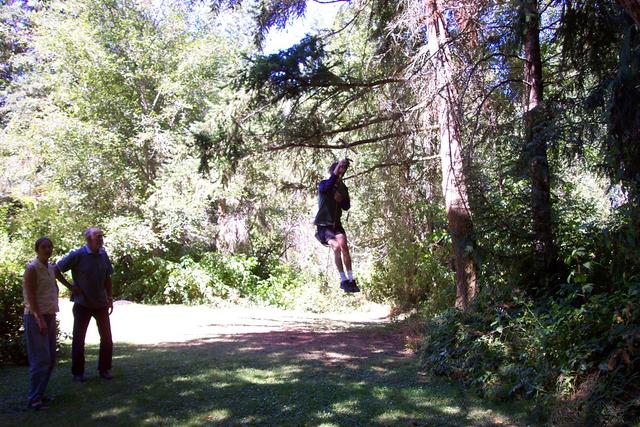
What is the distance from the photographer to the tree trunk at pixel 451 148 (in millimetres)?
8727

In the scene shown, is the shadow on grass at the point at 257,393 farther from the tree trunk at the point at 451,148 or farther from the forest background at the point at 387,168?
the tree trunk at the point at 451,148

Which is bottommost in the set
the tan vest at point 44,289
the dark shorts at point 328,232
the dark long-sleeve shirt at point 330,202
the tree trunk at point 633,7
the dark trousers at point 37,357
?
the dark trousers at point 37,357

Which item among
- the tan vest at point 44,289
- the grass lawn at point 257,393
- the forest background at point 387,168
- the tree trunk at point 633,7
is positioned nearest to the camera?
the tree trunk at point 633,7

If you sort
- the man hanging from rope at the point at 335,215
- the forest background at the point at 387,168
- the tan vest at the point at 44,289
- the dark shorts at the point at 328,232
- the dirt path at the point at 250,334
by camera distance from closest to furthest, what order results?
the forest background at the point at 387,168, the tan vest at the point at 44,289, the man hanging from rope at the point at 335,215, the dark shorts at the point at 328,232, the dirt path at the point at 250,334

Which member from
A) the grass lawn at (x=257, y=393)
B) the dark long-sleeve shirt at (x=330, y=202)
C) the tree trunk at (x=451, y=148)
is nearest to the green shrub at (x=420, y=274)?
the tree trunk at (x=451, y=148)

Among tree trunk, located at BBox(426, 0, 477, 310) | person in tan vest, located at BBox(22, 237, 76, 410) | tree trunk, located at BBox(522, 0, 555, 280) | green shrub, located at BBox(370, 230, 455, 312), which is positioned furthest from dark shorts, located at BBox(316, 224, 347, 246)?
person in tan vest, located at BBox(22, 237, 76, 410)

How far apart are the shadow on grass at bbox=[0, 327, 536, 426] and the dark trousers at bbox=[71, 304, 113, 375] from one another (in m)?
0.20

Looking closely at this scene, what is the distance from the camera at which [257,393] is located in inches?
231

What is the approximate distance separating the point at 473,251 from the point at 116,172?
15.8 meters

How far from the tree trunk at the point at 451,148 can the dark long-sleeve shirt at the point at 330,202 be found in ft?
5.82

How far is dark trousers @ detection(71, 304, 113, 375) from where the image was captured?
6383 millimetres

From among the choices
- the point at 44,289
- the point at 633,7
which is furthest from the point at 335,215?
the point at 633,7

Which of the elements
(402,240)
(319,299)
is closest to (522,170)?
(402,240)

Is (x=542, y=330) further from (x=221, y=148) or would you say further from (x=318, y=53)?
(x=221, y=148)
